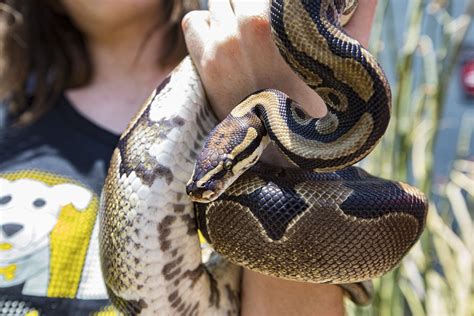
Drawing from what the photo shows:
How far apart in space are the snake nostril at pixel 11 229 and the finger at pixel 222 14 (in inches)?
26.7

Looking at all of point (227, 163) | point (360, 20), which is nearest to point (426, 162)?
point (360, 20)

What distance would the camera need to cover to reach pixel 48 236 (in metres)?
1.44

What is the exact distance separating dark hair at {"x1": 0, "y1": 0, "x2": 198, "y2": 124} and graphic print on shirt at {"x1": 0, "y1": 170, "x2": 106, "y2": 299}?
0.33 metres

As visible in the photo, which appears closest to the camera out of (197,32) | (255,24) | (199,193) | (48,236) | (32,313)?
(199,193)

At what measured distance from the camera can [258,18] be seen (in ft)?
3.61

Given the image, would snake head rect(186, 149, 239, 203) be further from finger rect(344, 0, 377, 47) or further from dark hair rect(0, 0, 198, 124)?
dark hair rect(0, 0, 198, 124)

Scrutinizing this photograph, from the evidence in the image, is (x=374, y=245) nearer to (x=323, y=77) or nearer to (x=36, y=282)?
(x=323, y=77)

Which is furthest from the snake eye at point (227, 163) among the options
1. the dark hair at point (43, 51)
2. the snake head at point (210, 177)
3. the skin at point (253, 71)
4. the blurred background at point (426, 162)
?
the blurred background at point (426, 162)

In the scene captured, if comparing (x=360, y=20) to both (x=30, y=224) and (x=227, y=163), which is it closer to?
A: (x=227, y=163)

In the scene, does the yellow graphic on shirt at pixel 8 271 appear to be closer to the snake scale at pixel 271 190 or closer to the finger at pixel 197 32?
the snake scale at pixel 271 190

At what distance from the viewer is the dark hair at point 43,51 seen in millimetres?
1834

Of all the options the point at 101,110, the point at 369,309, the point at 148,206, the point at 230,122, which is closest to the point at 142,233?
the point at 148,206

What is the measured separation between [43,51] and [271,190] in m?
1.19

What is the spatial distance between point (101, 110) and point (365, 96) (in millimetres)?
1008
